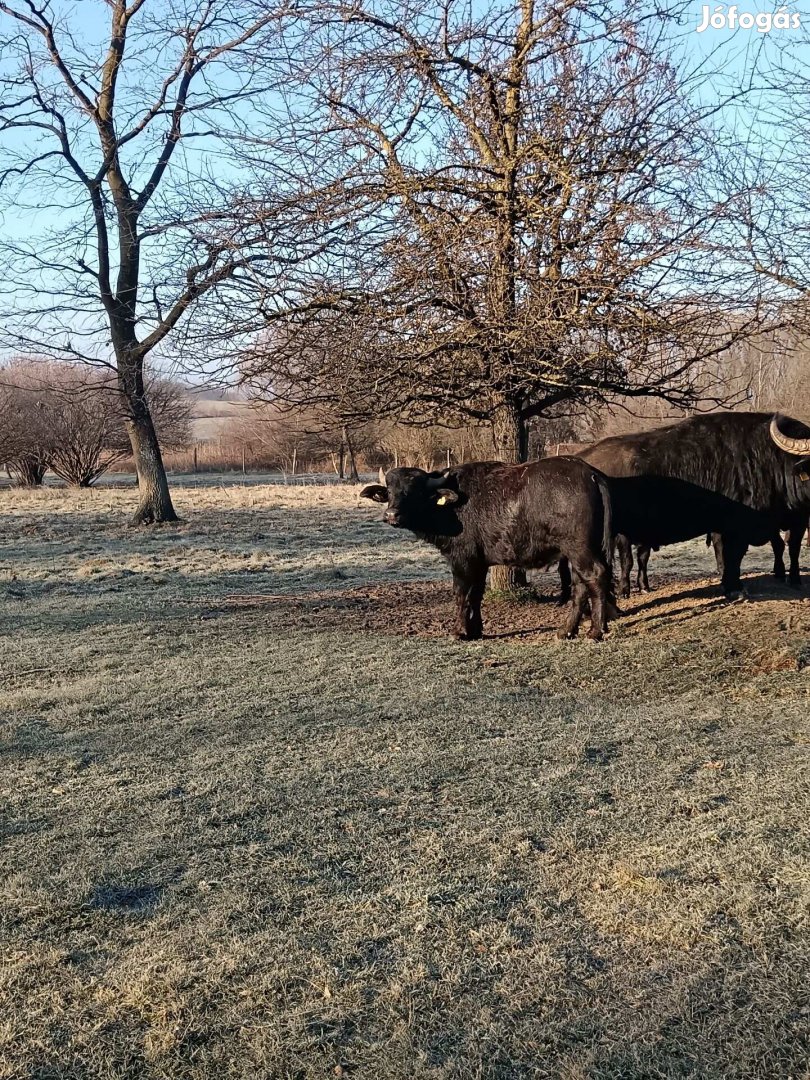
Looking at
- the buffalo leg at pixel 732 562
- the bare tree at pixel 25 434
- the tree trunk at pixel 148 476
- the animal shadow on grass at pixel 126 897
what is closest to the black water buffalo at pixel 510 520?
the buffalo leg at pixel 732 562

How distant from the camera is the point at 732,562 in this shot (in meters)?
10.4

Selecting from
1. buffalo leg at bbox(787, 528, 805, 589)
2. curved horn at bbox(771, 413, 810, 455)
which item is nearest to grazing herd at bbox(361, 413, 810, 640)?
curved horn at bbox(771, 413, 810, 455)

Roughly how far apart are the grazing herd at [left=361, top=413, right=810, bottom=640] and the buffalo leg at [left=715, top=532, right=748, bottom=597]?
0.6 inches

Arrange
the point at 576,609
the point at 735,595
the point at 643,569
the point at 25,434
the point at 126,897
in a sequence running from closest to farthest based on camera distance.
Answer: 1. the point at 126,897
2. the point at 576,609
3. the point at 735,595
4. the point at 643,569
5. the point at 25,434

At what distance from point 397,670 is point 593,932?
4710mm

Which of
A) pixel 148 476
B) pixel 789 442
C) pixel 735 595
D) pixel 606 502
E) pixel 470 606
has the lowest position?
pixel 735 595

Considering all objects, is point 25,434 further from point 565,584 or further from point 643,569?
point 565,584

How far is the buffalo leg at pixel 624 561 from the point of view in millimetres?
10820

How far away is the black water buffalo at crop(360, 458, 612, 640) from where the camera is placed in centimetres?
933

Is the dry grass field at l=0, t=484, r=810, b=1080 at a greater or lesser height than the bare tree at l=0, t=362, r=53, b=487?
lesser

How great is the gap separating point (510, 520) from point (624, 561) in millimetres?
2309

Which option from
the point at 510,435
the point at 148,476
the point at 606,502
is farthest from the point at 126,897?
the point at 148,476

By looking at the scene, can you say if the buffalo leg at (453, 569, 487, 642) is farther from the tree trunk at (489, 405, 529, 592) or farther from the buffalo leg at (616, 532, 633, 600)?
the buffalo leg at (616, 532, 633, 600)

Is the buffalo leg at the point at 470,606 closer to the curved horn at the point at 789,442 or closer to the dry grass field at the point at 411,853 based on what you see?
the dry grass field at the point at 411,853
